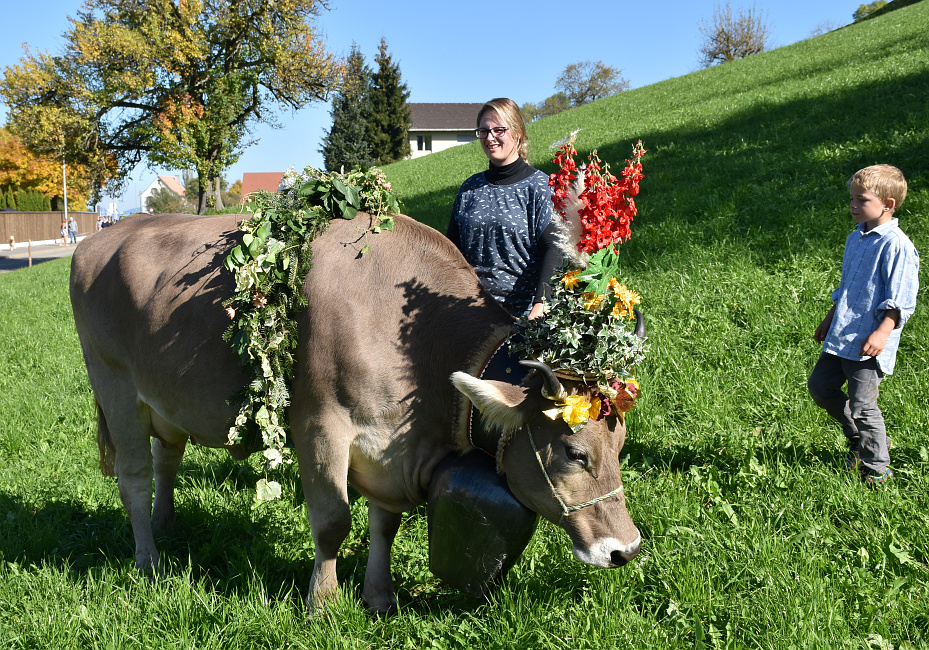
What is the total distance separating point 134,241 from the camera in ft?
13.1

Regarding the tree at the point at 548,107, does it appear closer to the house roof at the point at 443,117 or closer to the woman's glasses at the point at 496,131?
the house roof at the point at 443,117

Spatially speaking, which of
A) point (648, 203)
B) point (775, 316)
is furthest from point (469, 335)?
point (648, 203)

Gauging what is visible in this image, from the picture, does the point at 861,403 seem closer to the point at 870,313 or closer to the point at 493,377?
the point at 870,313

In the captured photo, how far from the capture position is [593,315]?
2.61 m

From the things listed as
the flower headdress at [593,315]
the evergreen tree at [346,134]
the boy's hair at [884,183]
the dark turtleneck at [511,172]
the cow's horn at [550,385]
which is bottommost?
the cow's horn at [550,385]

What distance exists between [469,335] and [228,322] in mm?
1310

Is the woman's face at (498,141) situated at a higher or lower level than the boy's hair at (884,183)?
higher

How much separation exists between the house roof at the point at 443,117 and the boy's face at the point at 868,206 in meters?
75.7

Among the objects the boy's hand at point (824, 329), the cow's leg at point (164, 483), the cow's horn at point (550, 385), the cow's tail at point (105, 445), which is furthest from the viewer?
the cow's leg at point (164, 483)

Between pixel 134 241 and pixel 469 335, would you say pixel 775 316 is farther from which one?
pixel 134 241

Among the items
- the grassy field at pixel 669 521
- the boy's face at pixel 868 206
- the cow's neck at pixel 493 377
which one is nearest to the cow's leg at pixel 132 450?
the grassy field at pixel 669 521

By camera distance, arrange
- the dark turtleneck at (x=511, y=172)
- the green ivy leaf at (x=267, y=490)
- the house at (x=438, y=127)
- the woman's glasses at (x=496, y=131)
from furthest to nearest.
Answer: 1. the house at (x=438, y=127)
2. the dark turtleneck at (x=511, y=172)
3. the woman's glasses at (x=496, y=131)
4. the green ivy leaf at (x=267, y=490)

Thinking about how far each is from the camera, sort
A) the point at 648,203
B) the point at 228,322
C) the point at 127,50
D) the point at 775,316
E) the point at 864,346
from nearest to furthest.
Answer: the point at 228,322
the point at 864,346
the point at 775,316
the point at 648,203
the point at 127,50

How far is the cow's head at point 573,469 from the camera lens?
8.98 feet
